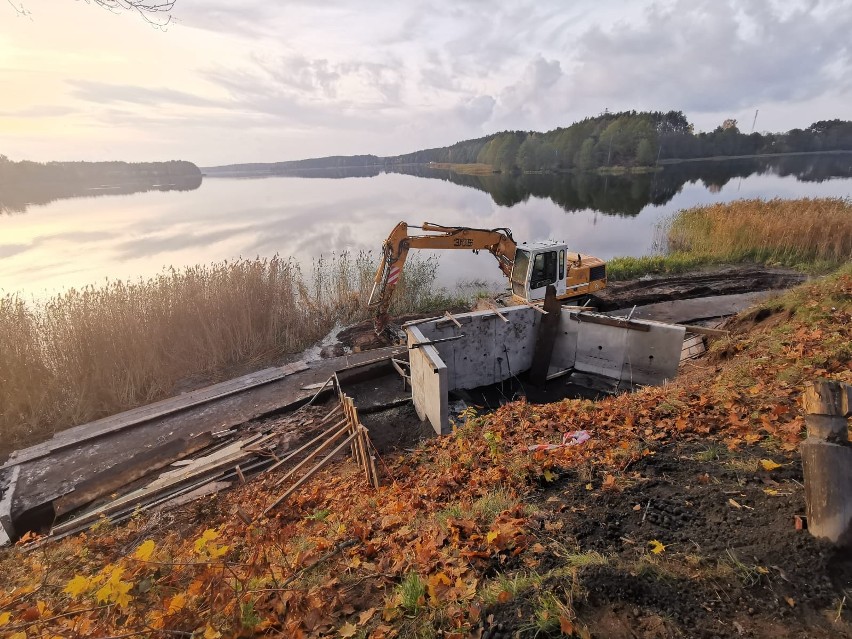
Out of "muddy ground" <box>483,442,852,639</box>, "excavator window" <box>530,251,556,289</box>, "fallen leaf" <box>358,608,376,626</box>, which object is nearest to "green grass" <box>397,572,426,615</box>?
"fallen leaf" <box>358,608,376,626</box>

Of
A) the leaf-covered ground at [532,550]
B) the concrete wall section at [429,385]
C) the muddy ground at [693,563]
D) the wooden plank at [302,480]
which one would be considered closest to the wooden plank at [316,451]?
the wooden plank at [302,480]

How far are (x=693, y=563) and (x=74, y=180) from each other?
132654 mm

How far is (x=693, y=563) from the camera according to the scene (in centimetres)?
285

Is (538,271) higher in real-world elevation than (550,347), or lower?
higher

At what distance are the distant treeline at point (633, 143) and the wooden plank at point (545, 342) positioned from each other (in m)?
80.0

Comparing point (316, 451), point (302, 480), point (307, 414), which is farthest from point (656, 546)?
point (307, 414)

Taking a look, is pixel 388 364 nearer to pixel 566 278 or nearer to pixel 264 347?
pixel 264 347

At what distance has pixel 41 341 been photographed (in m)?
10.3

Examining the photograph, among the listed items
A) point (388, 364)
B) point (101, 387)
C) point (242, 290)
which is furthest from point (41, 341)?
point (388, 364)

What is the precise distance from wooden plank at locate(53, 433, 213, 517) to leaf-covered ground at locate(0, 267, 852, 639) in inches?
41.5

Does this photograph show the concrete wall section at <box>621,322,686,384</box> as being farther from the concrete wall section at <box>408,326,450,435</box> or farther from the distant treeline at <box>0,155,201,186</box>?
the distant treeline at <box>0,155,201,186</box>

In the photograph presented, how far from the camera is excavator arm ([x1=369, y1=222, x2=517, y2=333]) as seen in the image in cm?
1102

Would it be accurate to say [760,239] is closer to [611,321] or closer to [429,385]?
[611,321]

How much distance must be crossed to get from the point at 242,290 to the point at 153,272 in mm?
10193
